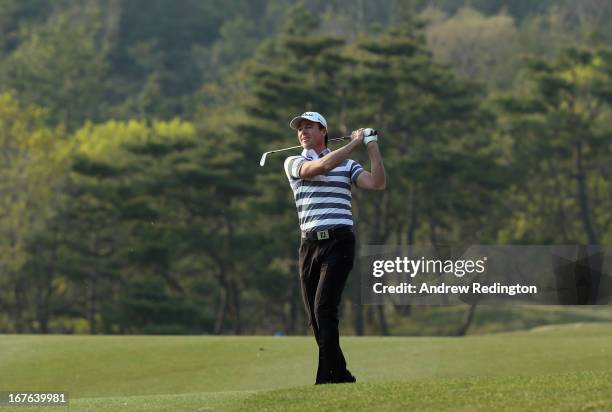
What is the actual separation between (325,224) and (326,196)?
8.0 inches

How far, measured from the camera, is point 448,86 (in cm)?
5834

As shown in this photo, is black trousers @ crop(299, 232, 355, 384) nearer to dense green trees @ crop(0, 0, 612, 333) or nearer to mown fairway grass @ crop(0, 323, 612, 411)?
mown fairway grass @ crop(0, 323, 612, 411)

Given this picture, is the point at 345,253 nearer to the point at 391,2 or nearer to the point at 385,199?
the point at 385,199

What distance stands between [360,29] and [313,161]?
100205mm

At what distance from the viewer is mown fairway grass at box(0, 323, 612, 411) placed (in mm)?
9406

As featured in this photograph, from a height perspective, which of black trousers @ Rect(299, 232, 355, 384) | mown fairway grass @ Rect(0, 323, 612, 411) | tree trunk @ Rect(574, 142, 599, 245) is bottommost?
mown fairway grass @ Rect(0, 323, 612, 411)

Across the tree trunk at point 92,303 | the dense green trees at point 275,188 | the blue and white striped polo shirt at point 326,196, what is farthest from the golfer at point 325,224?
the tree trunk at point 92,303

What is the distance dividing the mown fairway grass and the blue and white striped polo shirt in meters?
1.16

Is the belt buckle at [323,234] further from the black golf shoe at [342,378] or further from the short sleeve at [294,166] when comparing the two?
the black golf shoe at [342,378]

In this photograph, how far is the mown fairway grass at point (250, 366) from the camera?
370 inches

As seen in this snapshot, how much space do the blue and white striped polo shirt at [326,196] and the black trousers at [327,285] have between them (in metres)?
0.12

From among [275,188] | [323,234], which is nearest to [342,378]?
[323,234]

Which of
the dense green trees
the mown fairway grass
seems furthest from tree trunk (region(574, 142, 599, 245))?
the mown fairway grass

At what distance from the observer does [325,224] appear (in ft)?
31.3
